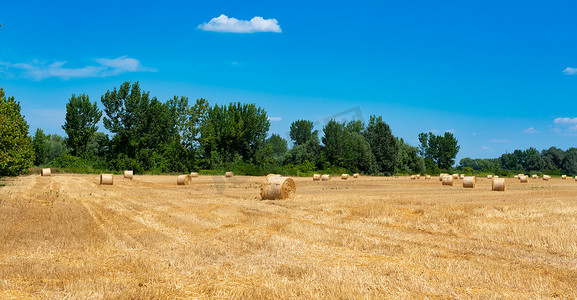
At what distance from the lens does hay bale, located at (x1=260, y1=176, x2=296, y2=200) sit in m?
20.4

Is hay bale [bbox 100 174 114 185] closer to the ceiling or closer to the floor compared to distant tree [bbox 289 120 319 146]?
closer to the floor

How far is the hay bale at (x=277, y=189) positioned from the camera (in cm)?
2044

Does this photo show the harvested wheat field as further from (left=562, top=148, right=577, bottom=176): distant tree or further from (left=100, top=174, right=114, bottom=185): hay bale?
(left=562, top=148, right=577, bottom=176): distant tree

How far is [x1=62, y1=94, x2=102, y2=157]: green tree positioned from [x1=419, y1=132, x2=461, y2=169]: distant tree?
3438 inches

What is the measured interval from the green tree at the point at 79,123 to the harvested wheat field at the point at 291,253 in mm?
55854

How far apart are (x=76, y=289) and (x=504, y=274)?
640cm

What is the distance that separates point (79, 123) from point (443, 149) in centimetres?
9161

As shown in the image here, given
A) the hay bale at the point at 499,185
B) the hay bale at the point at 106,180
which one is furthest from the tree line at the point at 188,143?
the hay bale at the point at 499,185

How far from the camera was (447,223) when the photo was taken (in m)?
12.5

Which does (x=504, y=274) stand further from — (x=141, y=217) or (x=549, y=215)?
(x=141, y=217)

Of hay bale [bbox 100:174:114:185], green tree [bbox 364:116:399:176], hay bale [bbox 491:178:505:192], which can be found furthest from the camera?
green tree [bbox 364:116:399:176]

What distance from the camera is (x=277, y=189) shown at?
67.0 ft

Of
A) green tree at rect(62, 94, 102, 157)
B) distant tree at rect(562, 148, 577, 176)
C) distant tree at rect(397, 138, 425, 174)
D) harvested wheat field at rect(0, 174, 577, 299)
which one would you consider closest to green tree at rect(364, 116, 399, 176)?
distant tree at rect(397, 138, 425, 174)

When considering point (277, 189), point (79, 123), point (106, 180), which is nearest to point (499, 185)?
point (277, 189)
